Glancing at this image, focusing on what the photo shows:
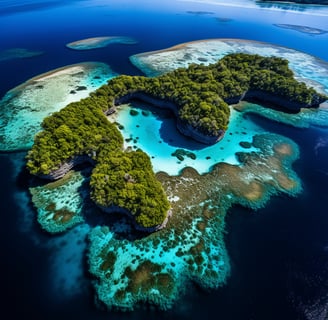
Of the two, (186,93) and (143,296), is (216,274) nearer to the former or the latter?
(143,296)

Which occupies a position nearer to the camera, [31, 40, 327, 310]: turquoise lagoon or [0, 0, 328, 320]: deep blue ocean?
[0, 0, 328, 320]: deep blue ocean

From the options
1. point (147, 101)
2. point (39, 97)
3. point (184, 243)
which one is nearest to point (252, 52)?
point (147, 101)

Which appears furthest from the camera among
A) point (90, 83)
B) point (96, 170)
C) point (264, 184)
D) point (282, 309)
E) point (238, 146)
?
point (90, 83)

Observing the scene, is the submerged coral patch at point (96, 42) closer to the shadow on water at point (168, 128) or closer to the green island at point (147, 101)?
the green island at point (147, 101)

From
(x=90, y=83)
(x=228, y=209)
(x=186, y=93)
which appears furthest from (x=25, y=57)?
(x=228, y=209)

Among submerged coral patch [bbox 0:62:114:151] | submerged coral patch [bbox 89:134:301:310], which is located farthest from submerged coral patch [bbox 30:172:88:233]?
submerged coral patch [bbox 0:62:114:151]

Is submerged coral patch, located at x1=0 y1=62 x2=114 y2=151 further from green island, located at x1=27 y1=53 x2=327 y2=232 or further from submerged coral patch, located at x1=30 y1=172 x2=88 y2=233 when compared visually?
submerged coral patch, located at x1=30 y1=172 x2=88 y2=233
